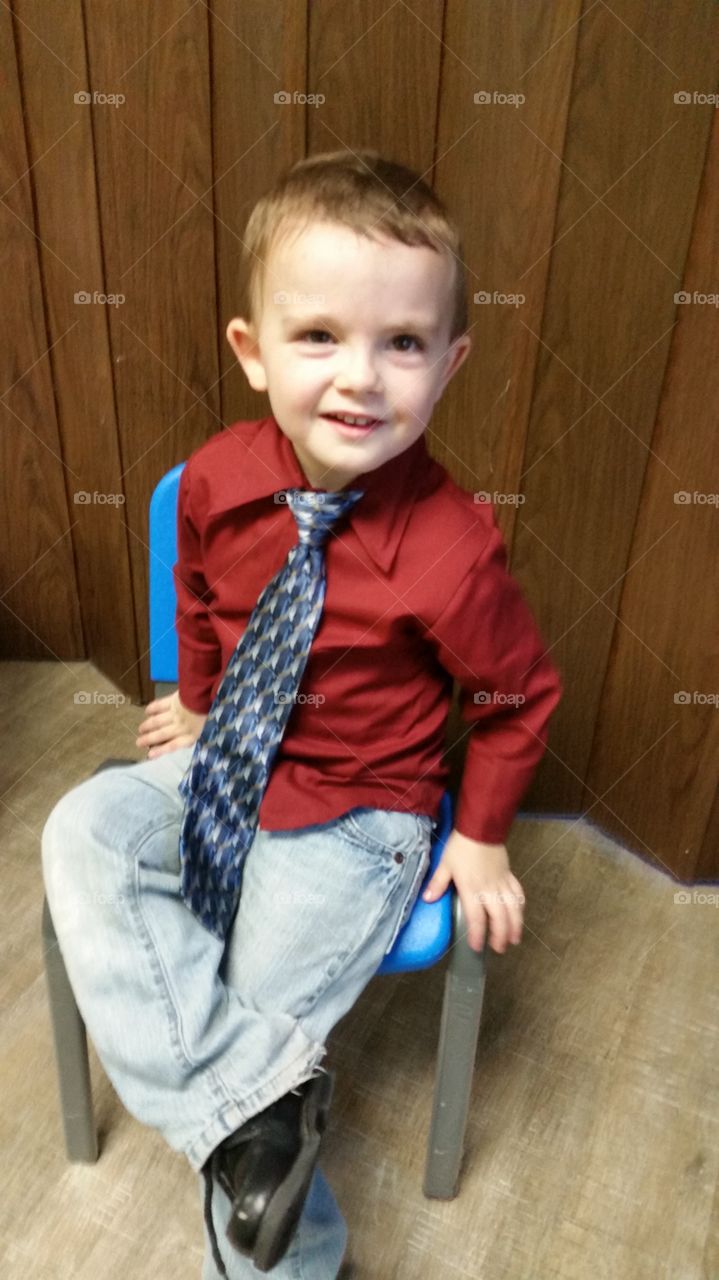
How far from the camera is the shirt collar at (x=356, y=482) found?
0.96m

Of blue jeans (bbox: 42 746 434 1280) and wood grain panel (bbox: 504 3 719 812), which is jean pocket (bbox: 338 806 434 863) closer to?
blue jeans (bbox: 42 746 434 1280)

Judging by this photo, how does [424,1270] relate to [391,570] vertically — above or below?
below

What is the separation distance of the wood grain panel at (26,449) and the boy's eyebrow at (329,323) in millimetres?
832

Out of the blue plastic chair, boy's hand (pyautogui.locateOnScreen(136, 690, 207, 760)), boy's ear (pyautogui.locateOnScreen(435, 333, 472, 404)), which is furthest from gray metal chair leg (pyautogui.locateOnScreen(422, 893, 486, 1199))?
boy's ear (pyautogui.locateOnScreen(435, 333, 472, 404))

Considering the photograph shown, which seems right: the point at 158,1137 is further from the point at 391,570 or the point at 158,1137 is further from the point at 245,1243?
the point at 391,570

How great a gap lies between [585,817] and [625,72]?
1.01 m

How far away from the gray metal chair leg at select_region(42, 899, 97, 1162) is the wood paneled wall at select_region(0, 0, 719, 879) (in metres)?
0.78

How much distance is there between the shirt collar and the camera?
37.6 inches

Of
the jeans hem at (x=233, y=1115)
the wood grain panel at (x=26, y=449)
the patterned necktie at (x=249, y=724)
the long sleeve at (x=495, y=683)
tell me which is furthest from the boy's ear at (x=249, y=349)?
the wood grain panel at (x=26, y=449)

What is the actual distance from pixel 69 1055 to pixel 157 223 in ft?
3.32

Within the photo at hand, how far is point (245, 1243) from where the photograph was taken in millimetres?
842

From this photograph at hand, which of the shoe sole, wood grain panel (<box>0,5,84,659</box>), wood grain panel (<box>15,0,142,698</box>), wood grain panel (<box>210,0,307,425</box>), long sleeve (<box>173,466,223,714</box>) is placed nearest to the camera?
the shoe sole

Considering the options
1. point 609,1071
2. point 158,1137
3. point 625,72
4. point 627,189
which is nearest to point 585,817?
point 609,1071

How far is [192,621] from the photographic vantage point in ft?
3.63
